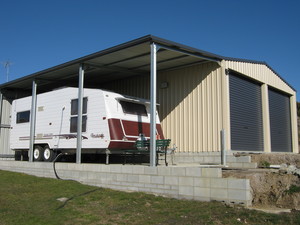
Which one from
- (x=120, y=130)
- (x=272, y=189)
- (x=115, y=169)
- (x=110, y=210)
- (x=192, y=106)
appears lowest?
(x=110, y=210)

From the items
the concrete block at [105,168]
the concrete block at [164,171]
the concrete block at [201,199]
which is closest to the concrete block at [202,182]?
the concrete block at [201,199]

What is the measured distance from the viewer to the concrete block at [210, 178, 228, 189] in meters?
8.20

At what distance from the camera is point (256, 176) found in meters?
8.29

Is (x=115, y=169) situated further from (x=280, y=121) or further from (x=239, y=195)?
(x=280, y=121)

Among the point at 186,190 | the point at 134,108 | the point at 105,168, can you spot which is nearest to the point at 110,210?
the point at 186,190

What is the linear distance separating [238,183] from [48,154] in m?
9.49

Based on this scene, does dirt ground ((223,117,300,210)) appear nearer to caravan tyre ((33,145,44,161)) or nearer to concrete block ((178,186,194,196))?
concrete block ((178,186,194,196))

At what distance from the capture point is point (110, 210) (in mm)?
8227

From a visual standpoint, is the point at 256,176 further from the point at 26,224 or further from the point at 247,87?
the point at 247,87

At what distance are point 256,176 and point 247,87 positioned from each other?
761 cm

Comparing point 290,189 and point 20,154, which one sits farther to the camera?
point 20,154

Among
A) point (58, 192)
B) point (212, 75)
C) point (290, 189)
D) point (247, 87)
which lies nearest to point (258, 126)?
point (247, 87)

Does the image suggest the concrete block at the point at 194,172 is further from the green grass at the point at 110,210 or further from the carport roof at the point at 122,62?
the carport roof at the point at 122,62

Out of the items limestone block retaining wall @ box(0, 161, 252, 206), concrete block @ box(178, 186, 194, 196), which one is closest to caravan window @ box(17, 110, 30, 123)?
limestone block retaining wall @ box(0, 161, 252, 206)
